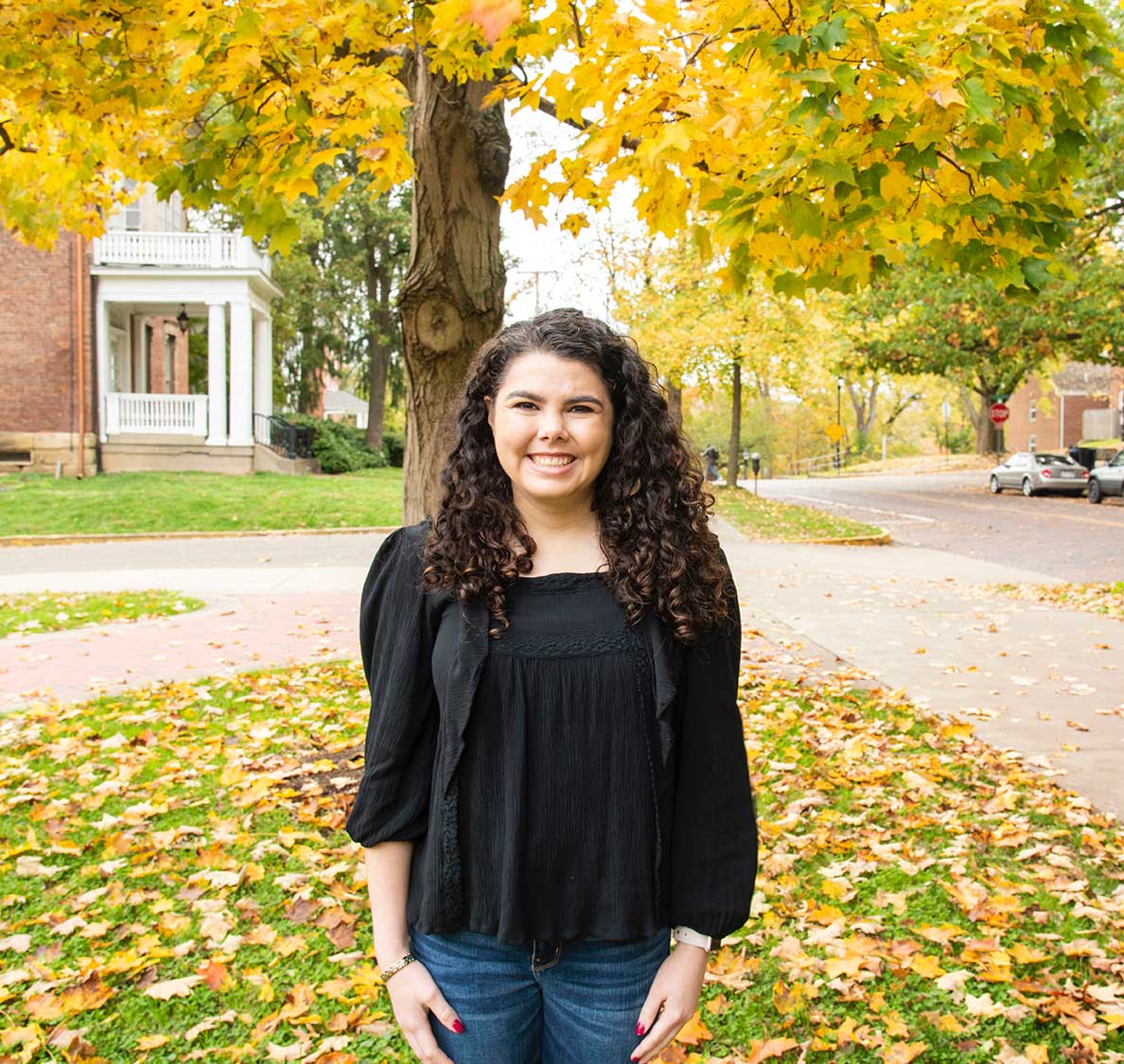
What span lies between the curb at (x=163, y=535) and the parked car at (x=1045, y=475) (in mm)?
20367

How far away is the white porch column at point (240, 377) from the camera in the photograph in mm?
25469

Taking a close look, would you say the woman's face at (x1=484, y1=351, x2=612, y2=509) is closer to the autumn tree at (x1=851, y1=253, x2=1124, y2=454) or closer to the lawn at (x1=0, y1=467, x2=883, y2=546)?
the lawn at (x1=0, y1=467, x2=883, y2=546)

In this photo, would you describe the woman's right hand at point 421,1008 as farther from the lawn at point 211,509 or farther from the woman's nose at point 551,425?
the lawn at point 211,509

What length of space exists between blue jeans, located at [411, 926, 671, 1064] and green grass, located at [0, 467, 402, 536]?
16.9 meters

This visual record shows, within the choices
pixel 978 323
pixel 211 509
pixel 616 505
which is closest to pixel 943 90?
pixel 616 505

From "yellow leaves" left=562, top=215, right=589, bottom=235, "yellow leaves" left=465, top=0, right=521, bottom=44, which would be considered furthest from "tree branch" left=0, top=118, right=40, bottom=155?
"yellow leaves" left=465, top=0, right=521, bottom=44

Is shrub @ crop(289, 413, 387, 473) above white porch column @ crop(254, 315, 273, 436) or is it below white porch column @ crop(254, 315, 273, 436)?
below

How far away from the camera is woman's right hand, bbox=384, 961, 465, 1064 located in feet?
6.03

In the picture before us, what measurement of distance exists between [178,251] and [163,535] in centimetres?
1128

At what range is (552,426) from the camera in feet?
6.03

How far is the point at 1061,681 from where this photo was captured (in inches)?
291

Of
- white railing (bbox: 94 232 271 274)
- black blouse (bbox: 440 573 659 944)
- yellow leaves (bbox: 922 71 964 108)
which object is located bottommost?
black blouse (bbox: 440 573 659 944)

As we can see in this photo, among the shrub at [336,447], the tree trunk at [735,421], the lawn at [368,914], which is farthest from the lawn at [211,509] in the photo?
the lawn at [368,914]

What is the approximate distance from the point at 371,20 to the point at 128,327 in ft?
85.8
